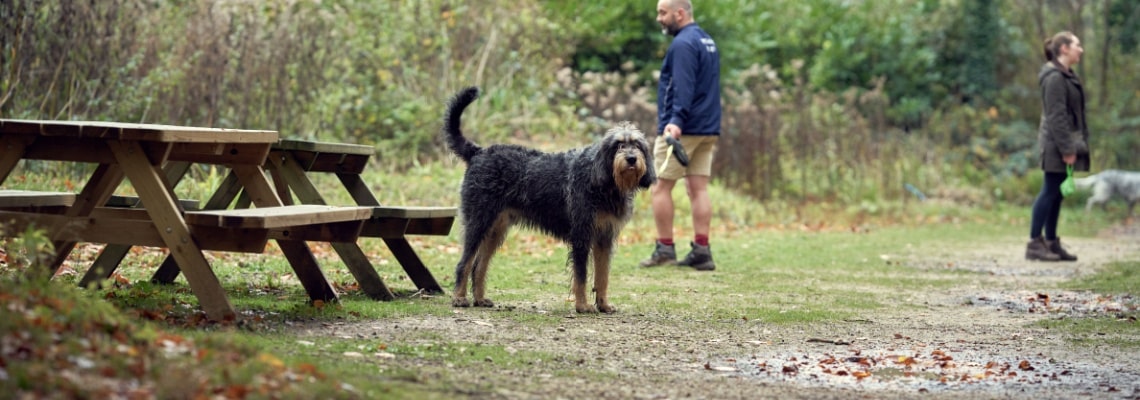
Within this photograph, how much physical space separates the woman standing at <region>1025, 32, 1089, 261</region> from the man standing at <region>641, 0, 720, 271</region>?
3.58 metres

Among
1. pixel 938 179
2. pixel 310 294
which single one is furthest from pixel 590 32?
pixel 310 294

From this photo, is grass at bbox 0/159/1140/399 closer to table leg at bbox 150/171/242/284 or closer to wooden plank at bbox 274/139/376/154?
table leg at bbox 150/171/242/284

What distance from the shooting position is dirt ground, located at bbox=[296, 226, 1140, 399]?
490cm

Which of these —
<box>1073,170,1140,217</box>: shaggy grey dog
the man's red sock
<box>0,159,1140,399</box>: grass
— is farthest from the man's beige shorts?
<box>1073,170,1140,217</box>: shaggy grey dog

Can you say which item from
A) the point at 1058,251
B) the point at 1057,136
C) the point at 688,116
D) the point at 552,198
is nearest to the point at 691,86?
the point at 688,116

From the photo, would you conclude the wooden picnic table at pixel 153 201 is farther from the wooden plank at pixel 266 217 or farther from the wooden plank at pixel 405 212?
the wooden plank at pixel 405 212

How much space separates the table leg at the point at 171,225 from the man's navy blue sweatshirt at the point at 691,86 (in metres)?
4.86

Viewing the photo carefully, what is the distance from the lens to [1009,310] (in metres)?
8.05

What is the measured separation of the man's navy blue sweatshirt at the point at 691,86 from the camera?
31.9 ft

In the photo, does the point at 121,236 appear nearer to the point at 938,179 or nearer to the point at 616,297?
the point at 616,297

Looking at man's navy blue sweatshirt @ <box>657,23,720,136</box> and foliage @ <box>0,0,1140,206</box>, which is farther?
foliage @ <box>0,0,1140,206</box>

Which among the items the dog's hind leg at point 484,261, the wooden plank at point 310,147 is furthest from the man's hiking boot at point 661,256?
the wooden plank at point 310,147

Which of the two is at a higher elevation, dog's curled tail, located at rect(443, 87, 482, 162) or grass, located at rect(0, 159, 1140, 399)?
dog's curled tail, located at rect(443, 87, 482, 162)

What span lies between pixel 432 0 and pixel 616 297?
8.70m
